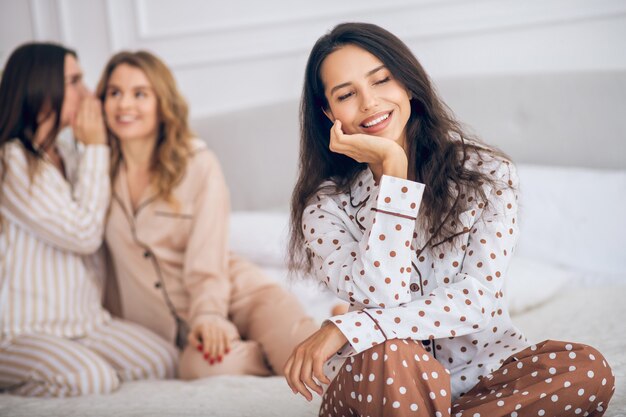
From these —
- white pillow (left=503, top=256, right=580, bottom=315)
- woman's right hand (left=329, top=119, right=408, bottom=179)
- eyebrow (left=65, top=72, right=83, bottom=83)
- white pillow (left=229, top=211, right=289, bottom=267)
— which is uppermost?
eyebrow (left=65, top=72, right=83, bottom=83)

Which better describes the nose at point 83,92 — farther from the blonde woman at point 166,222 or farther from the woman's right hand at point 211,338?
the woman's right hand at point 211,338

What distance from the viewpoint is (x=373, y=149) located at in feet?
3.90

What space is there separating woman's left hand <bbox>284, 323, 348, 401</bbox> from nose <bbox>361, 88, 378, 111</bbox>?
0.38 m

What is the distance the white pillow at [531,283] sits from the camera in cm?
202

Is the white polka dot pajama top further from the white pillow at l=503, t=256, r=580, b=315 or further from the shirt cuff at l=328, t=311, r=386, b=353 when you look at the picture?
the white pillow at l=503, t=256, r=580, b=315

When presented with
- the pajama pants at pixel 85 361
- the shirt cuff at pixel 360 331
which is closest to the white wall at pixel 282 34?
the pajama pants at pixel 85 361

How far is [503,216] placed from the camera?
4.03ft

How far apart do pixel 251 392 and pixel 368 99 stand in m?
0.72

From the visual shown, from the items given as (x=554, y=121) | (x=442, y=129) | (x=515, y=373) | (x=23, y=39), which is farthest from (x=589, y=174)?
(x=23, y=39)

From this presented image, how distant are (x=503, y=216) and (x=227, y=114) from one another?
5.82ft

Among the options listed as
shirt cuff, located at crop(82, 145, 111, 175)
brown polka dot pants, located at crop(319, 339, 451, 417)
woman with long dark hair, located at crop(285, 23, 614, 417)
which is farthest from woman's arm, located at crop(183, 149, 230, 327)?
brown polka dot pants, located at crop(319, 339, 451, 417)

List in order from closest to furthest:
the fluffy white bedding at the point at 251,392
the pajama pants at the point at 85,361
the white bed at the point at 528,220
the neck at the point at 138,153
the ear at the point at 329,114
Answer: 1. the ear at the point at 329,114
2. the fluffy white bedding at the point at 251,392
3. the white bed at the point at 528,220
4. the pajama pants at the point at 85,361
5. the neck at the point at 138,153

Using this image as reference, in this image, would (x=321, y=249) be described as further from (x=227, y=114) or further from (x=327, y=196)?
(x=227, y=114)

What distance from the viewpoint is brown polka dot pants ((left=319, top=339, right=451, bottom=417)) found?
1.05m
